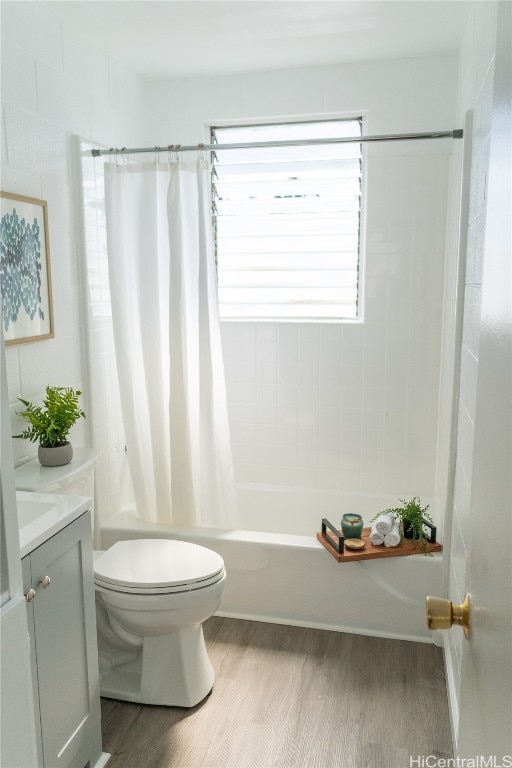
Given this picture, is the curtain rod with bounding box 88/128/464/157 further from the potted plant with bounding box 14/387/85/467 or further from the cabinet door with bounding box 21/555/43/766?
the cabinet door with bounding box 21/555/43/766

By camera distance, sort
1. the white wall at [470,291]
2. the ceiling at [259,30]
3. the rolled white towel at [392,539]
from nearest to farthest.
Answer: the white wall at [470,291] → the ceiling at [259,30] → the rolled white towel at [392,539]

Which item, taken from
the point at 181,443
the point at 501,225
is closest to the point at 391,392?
the point at 181,443

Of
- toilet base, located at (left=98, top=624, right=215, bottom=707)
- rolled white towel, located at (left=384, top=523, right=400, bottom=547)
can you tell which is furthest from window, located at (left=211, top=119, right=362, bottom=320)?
toilet base, located at (left=98, top=624, right=215, bottom=707)

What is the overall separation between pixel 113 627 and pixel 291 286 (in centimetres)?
200

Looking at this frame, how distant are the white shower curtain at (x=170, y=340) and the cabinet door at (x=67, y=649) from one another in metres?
0.98

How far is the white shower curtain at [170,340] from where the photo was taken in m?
2.67

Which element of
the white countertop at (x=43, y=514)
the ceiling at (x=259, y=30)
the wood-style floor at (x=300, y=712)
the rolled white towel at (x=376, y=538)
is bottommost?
the wood-style floor at (x=300, y=712)

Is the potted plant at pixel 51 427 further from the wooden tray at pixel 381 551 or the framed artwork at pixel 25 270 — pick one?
the wooden tray at pixel 381 551

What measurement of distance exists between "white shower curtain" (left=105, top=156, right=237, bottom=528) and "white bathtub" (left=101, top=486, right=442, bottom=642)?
14 centimetres

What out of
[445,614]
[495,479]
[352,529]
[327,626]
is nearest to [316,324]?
[352,529]

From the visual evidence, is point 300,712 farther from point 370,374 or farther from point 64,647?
point 370,374

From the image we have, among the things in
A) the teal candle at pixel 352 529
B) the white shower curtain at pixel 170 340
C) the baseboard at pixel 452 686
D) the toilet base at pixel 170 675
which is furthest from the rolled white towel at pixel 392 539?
the toilet base at pixel 170 675

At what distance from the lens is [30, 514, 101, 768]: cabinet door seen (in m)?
1.64

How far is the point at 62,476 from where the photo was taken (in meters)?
2.22
